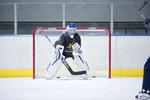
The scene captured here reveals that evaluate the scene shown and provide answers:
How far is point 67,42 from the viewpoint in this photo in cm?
512

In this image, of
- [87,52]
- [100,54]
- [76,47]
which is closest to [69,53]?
[76,47]

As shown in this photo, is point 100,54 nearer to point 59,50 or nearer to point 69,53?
point 69,53

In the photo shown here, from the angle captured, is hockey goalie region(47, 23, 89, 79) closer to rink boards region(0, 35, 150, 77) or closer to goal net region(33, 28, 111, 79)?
goal net region(33, 28, 111, 79)

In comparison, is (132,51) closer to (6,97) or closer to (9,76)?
(9,76)

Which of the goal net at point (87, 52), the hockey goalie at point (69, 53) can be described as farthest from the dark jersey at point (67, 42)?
the goal net at point (87, 52)

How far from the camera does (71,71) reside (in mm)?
5258

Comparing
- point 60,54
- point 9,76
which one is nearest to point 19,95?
point 60,54

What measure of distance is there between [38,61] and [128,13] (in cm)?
290

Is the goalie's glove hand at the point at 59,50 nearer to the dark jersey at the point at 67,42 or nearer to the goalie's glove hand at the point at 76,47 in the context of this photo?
the dark jersey at the point at 67,42

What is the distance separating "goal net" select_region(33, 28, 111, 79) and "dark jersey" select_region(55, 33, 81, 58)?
14.1 inches

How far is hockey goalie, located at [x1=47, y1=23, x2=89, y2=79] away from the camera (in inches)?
201

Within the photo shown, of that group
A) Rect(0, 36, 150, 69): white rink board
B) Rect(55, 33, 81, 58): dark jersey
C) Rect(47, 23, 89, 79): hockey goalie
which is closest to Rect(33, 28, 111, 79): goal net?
Rect(0, 36, 150, 69): white rink board

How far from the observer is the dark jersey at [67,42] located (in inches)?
201

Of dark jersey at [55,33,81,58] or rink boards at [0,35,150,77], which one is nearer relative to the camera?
dark jersey at [55,33,81,58]
